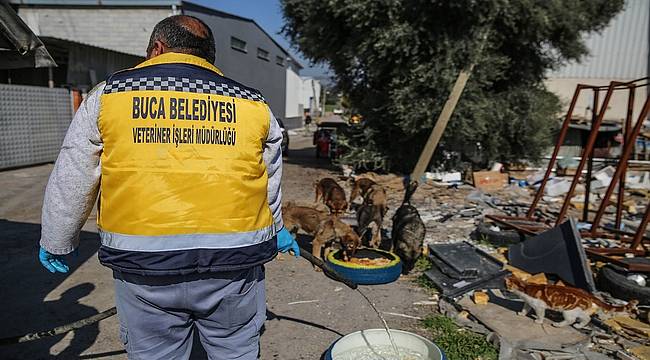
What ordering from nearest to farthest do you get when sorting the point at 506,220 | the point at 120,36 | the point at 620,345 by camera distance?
the point at 620,345 → the point at 506,220 → the point at 120,36

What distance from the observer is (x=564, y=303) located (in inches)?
175

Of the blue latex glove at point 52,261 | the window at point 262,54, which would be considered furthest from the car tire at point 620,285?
the window at point 262,54

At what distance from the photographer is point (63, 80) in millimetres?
17031

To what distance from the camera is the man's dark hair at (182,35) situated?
7.09 ft

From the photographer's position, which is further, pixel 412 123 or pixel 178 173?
pixel 412 123

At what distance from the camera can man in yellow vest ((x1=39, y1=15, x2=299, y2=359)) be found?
1.95m

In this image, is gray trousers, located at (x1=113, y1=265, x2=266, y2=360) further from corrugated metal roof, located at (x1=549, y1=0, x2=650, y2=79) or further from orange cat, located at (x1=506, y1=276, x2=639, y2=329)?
corrugated metal roof, located at (x1=549, y1=0, x2=650, y2=79)

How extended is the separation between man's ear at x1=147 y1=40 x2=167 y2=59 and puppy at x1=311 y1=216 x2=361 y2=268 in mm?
4013

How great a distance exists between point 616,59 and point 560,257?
1015 inches

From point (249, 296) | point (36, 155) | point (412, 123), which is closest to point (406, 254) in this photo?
point (249, 296)

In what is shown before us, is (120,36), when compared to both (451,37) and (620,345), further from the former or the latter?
(620,345)

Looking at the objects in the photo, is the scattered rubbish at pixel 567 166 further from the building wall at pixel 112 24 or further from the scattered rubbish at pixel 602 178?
the building wall at pixel 112 24

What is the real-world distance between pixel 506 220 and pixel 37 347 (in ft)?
22.0

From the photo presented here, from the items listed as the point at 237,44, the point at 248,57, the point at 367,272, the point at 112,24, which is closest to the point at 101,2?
the point at 112,24
